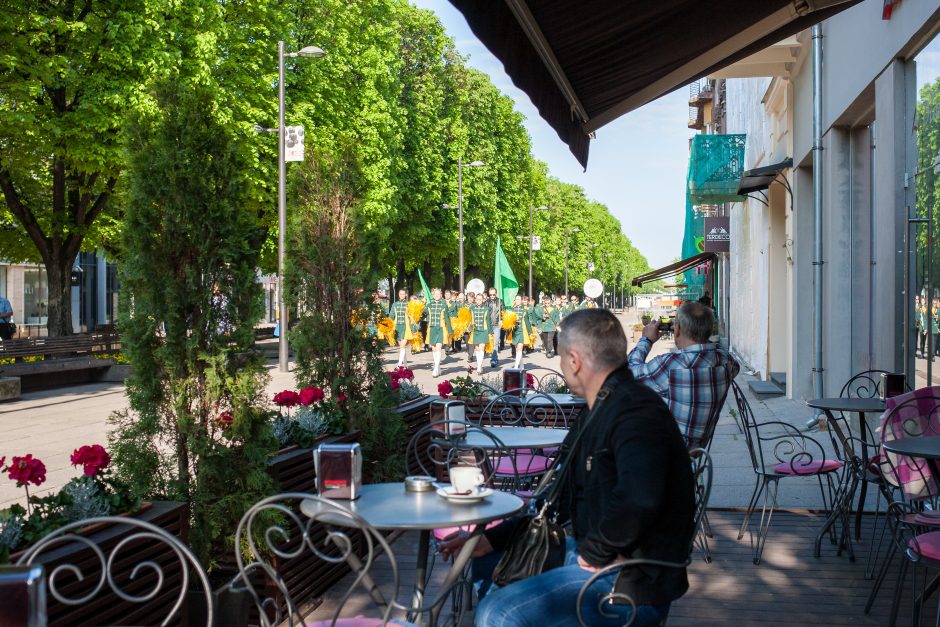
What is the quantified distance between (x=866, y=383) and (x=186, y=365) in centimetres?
807

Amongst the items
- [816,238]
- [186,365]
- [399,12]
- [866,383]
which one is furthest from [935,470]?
[399,12]

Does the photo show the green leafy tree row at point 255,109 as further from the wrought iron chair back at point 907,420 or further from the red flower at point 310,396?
the wrought iron chair back at point 907,420

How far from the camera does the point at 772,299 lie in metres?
20.1

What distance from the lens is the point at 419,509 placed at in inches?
141

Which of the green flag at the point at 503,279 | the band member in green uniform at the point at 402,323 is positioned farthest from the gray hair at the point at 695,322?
the green flag at the point at 503,279

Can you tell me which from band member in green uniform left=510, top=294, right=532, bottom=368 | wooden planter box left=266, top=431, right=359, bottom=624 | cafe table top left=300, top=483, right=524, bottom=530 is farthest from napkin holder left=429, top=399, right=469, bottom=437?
band member in green uniform left=510, top=294, right=532, bottom=368

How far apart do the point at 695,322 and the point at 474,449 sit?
5.08ft

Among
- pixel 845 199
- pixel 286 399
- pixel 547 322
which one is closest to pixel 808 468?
pixel 286 399

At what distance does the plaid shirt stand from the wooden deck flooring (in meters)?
0.85

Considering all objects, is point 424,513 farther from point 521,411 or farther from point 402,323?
point 402,323

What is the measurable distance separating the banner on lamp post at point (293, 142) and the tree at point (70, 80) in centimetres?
329

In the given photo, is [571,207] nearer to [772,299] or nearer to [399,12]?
[399,12]

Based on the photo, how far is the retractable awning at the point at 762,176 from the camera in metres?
16.7

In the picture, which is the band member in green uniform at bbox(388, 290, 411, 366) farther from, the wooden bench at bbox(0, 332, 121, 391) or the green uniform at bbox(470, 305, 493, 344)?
the wooden bench at bbox(0, 332, 121, 391)
